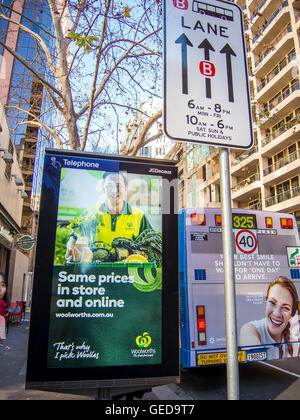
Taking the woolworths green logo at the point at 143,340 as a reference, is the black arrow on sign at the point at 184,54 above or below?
above

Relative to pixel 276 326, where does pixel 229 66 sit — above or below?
above

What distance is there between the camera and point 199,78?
2.33 meters

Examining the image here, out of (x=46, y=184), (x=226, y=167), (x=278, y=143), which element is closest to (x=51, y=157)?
(x=46, y=184)

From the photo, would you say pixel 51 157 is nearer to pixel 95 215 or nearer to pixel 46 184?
pixel 46 184

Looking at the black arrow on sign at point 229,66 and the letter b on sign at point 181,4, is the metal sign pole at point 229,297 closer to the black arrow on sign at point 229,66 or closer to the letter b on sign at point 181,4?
the black arrow on sign at point 229,66

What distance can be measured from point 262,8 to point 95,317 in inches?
1668

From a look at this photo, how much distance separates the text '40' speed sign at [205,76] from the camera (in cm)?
224

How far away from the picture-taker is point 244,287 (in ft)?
20.7

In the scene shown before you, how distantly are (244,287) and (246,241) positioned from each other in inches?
34.3

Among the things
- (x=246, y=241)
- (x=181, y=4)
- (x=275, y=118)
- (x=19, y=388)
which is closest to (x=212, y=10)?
(x=181, y=4)

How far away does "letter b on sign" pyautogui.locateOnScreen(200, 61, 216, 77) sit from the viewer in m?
2.36

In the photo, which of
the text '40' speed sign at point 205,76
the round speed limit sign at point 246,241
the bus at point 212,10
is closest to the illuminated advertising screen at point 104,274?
the text '40' speed sign at point 205,76

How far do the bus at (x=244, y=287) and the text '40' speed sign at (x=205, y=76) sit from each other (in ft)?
13.1

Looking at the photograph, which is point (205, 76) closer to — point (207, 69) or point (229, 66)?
point (207, 69)
